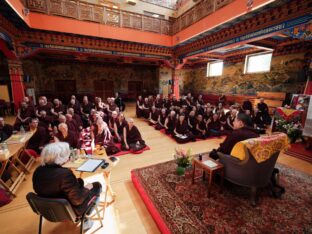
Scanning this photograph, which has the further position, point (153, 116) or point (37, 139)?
point (153, 116)

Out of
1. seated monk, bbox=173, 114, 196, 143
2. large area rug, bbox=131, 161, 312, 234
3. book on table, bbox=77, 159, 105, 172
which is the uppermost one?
book on table, bbox=77, 159, 105, 172

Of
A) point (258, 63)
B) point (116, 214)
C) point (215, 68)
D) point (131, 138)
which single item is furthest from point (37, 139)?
point (215, 68)

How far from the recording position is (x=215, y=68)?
14.1 metres

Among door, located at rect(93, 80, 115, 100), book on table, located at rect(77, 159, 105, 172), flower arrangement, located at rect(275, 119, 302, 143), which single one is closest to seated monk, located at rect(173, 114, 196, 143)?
flower arrangement, located at rect(275, 119, 302, 143)

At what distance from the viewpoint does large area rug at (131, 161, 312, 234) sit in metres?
2.16

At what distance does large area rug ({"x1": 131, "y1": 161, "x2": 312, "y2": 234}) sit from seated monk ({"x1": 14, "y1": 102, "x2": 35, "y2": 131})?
5.52 metres

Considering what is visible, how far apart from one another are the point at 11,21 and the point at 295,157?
1172 centimetres

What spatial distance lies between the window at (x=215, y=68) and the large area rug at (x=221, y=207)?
11.8m

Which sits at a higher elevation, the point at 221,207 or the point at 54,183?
the point at 54,183

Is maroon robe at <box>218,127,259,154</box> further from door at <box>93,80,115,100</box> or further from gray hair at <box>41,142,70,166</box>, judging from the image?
door at <box>93,80,115,100</box>

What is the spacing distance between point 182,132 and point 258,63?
8667mm

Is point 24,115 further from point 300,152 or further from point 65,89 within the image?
point 300,152

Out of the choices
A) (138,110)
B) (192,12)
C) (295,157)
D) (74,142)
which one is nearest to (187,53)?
(192,12)

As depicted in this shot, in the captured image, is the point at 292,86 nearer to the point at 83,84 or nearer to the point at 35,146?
the point at 35,146
